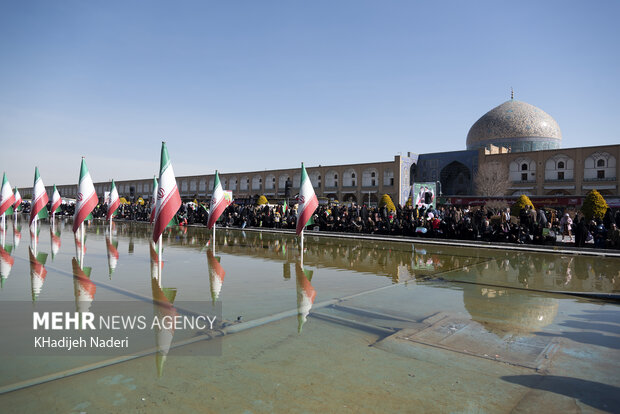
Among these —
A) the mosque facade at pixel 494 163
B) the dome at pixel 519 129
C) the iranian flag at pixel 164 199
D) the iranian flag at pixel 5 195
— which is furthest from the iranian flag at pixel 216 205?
the dome at pixel 519 129

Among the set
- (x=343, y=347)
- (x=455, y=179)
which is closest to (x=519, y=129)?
(x=455, y=179)

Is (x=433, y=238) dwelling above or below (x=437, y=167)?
below

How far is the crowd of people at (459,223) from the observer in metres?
14.8

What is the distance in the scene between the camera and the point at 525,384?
318cm

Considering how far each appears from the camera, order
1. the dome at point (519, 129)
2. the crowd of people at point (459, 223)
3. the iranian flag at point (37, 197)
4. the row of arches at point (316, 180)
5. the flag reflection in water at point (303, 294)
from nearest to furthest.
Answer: the flag reflection in water at point (303, 294) → the crowd of people at point (459, 223) → the iranian flag at point (37, 197) → the dome at point (519, 129) → the row of arches at point (316, 180)

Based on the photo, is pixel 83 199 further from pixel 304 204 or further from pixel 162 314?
pixel 162 314

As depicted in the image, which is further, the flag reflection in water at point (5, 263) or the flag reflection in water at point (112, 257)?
the flag reflection in water at point (112, 257)

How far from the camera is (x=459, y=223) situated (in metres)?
17.0

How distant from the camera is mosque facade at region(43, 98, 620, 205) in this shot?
41.1 metres

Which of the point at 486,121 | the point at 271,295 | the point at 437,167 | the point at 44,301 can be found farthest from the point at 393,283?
the point at 486,121

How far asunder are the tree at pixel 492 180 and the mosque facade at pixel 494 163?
0.61m

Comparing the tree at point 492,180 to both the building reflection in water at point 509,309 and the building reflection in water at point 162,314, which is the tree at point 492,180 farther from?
the building reflection in water at point 162,314

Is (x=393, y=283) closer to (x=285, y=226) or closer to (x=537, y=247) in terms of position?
(x=537, y=247)

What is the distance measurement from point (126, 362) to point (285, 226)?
64.7ft
